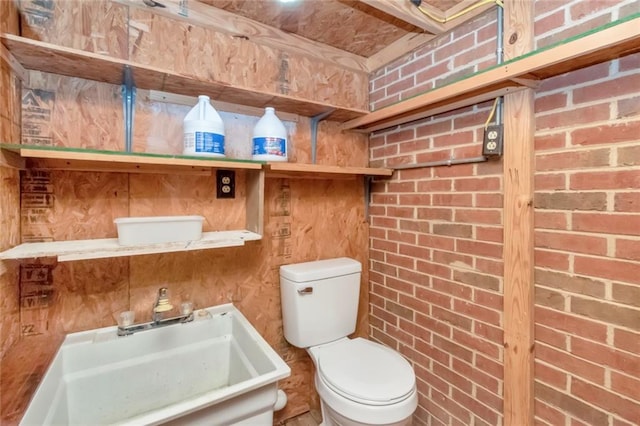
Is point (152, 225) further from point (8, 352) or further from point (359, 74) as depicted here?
point (359, 74)

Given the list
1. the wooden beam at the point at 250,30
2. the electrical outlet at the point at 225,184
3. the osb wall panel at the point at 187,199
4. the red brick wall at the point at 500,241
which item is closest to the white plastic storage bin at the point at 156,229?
the osb wall panel at the point at 187,199

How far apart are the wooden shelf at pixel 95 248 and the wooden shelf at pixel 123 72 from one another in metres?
0.64

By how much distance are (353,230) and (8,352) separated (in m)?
1.59

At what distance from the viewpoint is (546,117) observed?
1.08 m

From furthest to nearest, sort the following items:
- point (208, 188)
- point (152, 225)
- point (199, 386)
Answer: point (208, 188) < point (199, 386) < point (152, 225)

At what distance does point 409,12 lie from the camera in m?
1.27

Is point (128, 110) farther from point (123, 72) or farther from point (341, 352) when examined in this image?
point (341, 352)

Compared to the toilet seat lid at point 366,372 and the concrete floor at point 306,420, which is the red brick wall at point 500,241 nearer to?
the toilet seat lid at point 366,372

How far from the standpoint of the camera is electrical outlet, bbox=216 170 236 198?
1455 mm

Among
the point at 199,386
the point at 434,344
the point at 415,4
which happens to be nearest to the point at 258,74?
the point at 415,4

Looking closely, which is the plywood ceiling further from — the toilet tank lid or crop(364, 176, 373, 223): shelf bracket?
the toilet tank lid

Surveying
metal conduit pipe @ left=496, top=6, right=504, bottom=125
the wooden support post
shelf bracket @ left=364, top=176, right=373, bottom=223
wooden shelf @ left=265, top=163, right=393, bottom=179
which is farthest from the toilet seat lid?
metal conduit pipe @ left=496, top=6, right=504, bottom=125

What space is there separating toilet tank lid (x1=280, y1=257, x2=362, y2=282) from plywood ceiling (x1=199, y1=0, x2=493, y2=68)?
1.20 metres

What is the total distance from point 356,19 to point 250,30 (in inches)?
20.6
